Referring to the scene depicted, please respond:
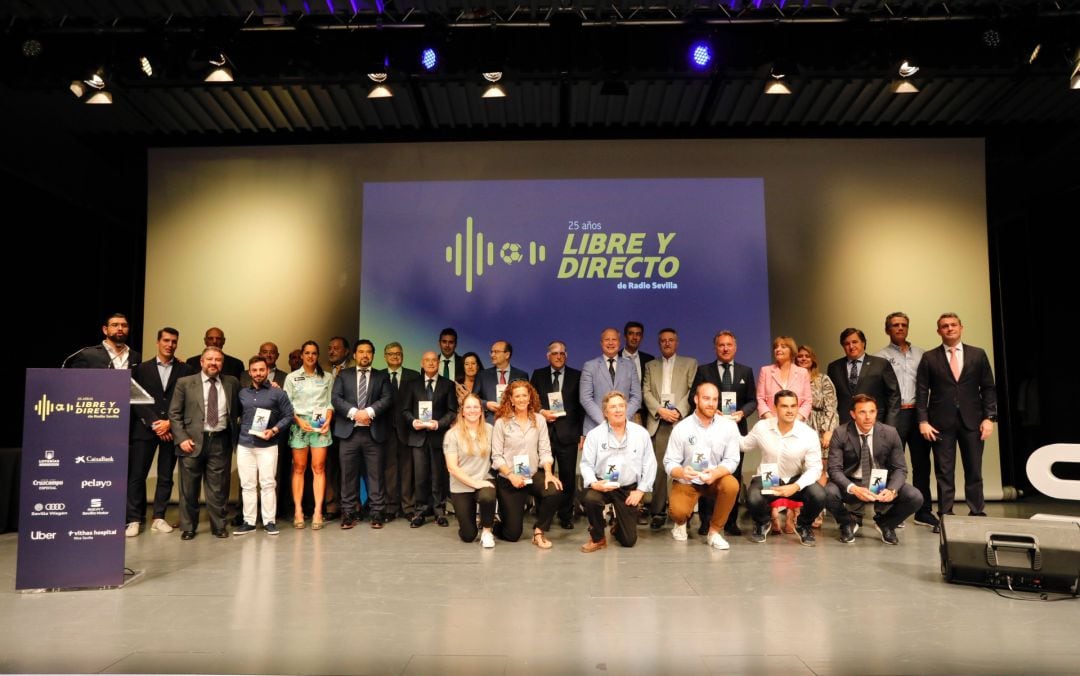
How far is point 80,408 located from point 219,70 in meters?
3.07

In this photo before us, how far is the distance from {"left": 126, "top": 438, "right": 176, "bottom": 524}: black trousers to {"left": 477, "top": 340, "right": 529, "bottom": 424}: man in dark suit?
7.97 feet

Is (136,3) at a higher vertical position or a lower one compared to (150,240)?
higher

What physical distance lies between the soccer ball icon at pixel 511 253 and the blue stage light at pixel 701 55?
9.00 feet

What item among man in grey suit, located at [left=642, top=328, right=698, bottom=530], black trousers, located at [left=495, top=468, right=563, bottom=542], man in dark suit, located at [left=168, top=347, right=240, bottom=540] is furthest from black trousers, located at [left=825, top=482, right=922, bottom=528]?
man in dark suit, located at [left=168, top=347, right=240, bottom=540]

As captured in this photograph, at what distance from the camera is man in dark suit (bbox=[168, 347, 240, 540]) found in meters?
5.54

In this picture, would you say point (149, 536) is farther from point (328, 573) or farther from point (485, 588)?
point (485, 588)

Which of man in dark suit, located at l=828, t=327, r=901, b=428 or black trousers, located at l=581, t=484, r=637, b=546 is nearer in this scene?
black trousers, located at l=581, t=484, r=637, b=546

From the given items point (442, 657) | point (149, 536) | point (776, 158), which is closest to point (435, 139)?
point (776, 158)

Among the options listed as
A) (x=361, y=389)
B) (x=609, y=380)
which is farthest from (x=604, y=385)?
(x=361, y=389)

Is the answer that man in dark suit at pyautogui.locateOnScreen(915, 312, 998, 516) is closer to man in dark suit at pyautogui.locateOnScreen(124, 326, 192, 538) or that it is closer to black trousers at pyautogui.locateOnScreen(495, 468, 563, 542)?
black trousers at pyautogui.locateOnScreen(495, 468, 563, 542)

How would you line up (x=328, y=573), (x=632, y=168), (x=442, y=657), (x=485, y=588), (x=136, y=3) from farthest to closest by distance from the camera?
(x=632, y=168) → (x=136, y=3) → (x=328, y=573) → (x=485, y=588) → (x=442, y=657)

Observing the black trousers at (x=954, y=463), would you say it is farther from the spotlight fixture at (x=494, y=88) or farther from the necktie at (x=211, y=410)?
the necktie at (x=211, y=410)

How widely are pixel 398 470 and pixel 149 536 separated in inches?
78.3

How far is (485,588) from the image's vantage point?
158 inches
